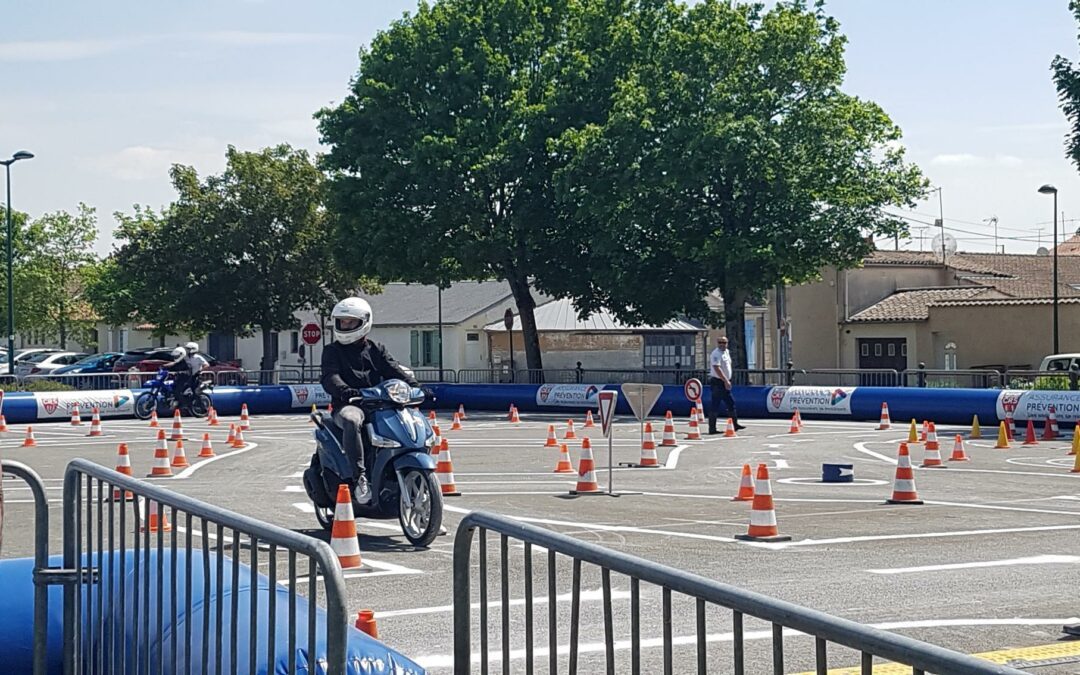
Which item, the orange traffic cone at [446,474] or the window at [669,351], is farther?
the window at [669,351]

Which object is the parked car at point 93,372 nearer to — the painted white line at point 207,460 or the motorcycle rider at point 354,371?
the painted white line at point 207,460

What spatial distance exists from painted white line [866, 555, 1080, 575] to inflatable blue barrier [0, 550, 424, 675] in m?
5.98

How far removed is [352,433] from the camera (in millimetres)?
11977

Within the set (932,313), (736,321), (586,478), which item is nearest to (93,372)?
(736,321)

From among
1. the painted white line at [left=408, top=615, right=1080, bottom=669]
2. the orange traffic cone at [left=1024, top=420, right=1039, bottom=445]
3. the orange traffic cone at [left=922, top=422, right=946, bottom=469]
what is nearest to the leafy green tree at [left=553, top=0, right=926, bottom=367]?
the orange traffic cone at [left=1024, top=420, right=1039, bottom=445]

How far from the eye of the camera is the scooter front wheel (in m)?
11.6

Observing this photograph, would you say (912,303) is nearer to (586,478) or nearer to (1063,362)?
(1063,362)

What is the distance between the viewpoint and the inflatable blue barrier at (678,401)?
100 feet

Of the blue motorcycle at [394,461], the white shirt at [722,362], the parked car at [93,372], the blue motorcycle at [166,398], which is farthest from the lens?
the parked car at [93,372]

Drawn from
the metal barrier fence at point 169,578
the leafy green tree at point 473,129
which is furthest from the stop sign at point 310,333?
the metal barrier fence at point 169,578

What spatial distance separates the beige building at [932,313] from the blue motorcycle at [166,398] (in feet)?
98.1

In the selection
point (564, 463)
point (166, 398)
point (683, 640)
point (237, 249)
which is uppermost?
point (237, 249)

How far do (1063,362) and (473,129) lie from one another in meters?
19.4

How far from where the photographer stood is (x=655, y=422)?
34281 millimetres
